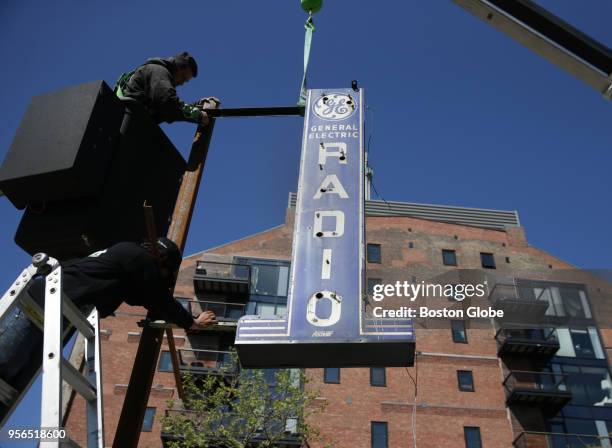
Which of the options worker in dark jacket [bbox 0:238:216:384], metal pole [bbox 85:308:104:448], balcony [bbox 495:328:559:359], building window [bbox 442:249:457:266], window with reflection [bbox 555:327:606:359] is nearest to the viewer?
metal pole [bbox 85:308:104:448]

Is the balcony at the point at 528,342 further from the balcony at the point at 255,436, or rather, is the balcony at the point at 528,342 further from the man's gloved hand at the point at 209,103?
the man's gloved hand at the point at 209,103

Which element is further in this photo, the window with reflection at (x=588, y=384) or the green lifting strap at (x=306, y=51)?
the window with reflection at (x=588, y=384)

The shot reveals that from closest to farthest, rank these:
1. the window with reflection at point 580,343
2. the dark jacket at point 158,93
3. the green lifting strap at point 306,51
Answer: the dark jacket at point 158,93 → the green lifting strap at point 306,51 → the window with reflection at point 580,343

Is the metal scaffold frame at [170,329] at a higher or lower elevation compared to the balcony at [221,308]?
lower

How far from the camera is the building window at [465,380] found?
104 ft

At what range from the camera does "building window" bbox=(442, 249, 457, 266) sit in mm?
38250

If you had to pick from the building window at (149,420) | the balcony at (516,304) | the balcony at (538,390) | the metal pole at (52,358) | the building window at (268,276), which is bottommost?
the metal pole at (52,358)

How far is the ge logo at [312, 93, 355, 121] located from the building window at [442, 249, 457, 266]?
31460 mm

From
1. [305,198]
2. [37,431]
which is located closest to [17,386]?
[37,431]

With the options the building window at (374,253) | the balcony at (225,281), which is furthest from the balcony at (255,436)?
the building window at (374,253)

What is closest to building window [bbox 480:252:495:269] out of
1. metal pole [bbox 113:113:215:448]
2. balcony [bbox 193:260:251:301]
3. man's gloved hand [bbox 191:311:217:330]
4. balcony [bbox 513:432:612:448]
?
balcony [bbox 513:432:612:448]

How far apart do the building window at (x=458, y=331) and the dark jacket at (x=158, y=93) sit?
30850 mm

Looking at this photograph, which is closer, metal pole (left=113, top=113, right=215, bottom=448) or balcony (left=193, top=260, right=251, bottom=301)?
metal pole (left=113, top=113, right=215, bottom=448)

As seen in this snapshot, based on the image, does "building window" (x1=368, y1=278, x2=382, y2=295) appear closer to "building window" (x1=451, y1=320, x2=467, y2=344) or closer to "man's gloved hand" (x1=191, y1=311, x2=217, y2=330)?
"building window" (x1=451, y1=320, x2=467, y2=344)
